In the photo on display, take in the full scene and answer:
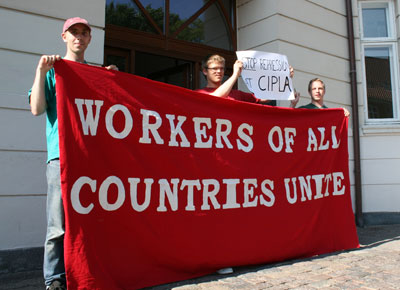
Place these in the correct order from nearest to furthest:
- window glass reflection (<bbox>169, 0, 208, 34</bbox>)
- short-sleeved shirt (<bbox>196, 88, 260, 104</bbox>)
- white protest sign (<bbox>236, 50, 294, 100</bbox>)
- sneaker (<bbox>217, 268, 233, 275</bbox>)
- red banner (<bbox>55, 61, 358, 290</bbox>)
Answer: red banner (<bbox>55, 61, 358, 290</bbox>) → sneaker (<bbox>217, 268, 233, 275</bbox>) → short-sleeved shirt (<bbox>196, 88, 260, 104</bbox>) → white protest sign (<bbox>236, 50, 294, 100</bbox>) → window glass reflection (<bbox>169, 0, 208, 34</bbox>)

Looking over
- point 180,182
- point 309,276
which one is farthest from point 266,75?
point 309,276

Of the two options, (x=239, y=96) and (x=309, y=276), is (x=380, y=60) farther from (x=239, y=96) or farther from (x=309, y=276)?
(x=309, y=276)

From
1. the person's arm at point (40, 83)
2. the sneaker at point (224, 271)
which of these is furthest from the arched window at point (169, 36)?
the sneaker at point (224, 271)

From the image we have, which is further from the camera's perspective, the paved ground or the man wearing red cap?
the paved ground

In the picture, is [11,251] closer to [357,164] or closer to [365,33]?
[357,164]

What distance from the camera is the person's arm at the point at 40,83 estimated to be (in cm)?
224

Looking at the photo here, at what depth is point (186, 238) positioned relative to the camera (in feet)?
8.97

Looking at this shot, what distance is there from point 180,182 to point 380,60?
18.1 feet

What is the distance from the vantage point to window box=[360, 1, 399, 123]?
21.6 ft

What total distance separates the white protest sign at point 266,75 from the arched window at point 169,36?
1.71 metres

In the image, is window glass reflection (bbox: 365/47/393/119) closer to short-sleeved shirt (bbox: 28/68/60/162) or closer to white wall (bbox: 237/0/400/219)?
white wall (bbox: 237/0/400/219)

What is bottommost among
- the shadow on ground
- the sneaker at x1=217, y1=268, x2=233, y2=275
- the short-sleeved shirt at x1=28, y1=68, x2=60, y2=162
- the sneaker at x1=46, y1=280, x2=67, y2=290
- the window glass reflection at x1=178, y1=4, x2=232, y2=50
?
the shadow on ground

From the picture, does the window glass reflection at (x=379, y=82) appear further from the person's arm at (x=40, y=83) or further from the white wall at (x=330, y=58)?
the person's arm at (x=40, y=83)

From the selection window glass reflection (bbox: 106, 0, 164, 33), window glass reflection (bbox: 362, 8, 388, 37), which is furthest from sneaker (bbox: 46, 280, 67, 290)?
window glass reflection (bbox: 362, 8, 388, 37)
